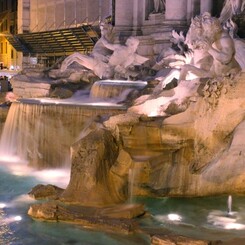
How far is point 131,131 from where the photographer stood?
9180 mm

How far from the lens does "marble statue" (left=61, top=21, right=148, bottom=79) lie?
1479 centimetres

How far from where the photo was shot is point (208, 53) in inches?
441

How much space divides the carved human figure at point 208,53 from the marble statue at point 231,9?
227cm

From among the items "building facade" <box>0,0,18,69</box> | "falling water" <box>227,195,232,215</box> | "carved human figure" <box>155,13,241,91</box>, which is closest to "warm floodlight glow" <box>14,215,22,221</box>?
"falling water" <box>227,195,232,215</box>

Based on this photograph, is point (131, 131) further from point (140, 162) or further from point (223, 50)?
point (223, 50)

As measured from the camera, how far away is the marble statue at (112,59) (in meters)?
14.8

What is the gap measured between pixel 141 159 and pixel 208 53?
122 inches

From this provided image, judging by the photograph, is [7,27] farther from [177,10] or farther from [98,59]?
[177,10]

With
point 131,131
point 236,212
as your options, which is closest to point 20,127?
point 131,131

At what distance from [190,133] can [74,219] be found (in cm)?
247

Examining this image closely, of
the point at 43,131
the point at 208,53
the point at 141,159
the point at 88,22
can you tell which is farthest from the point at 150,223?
the point at 88,22

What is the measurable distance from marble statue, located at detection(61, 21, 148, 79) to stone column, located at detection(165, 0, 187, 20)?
→ 1.15m

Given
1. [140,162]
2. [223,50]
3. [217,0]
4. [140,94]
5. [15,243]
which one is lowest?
[15,243]

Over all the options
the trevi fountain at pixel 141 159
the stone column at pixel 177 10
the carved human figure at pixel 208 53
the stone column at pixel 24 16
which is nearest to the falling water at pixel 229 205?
the trevi fountain at pixel 141 159
